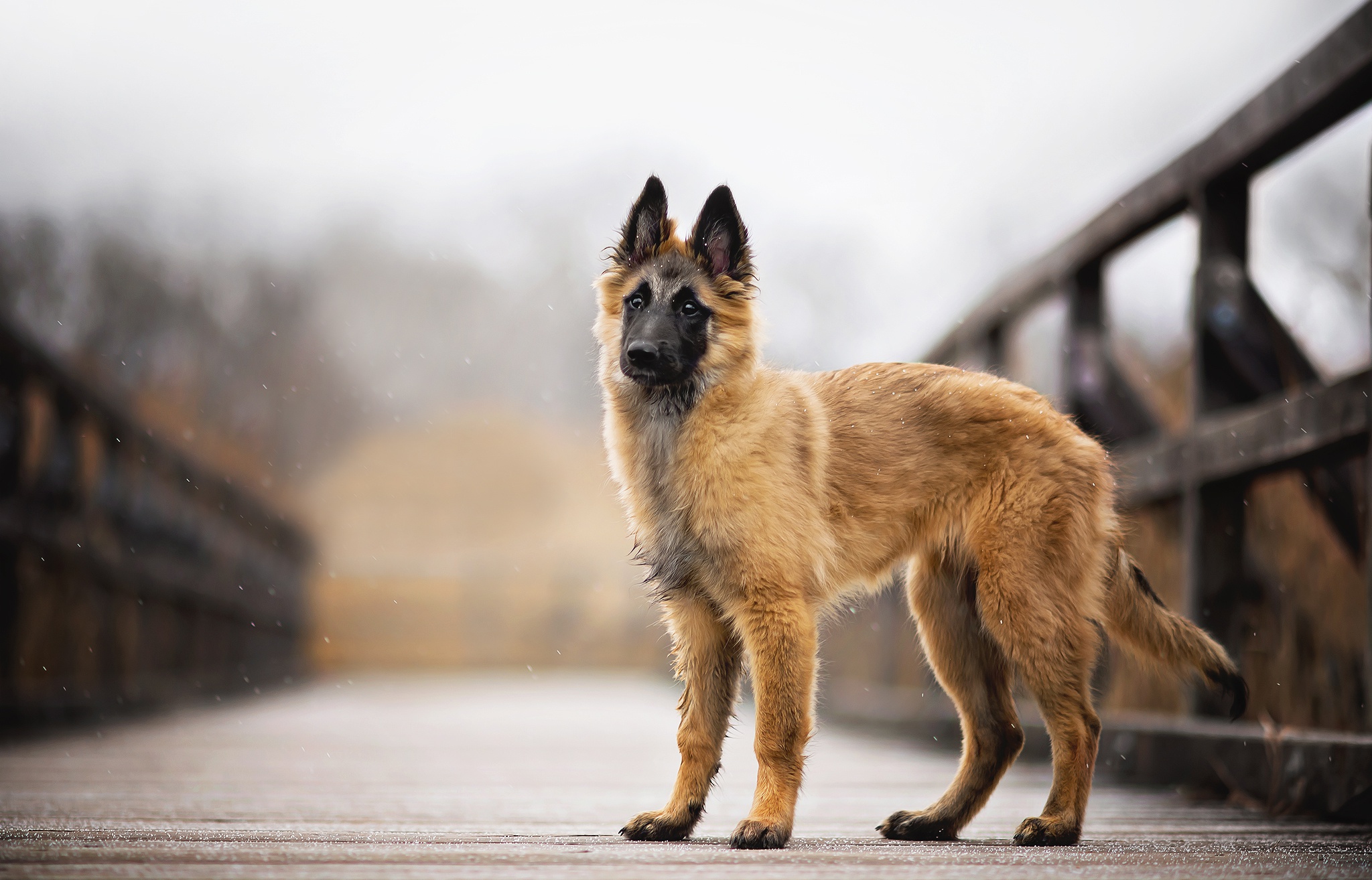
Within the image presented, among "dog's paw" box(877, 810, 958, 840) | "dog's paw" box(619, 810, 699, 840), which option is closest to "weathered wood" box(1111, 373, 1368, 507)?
"dog's paw" box(877, 810, 958, 840)

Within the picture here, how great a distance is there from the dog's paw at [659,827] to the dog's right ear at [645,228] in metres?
1.42

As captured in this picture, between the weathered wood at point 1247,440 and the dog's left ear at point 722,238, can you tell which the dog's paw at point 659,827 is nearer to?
the dog's left ear at point 722,238

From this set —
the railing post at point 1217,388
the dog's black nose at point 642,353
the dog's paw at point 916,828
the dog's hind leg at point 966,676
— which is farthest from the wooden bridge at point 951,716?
the dog's black nose at point 642,353

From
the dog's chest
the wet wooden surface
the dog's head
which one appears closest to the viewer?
the wet wooden surface

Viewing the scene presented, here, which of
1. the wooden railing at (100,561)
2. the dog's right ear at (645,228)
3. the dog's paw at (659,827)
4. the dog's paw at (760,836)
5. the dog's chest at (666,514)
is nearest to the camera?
the dog's paw at (760,836)

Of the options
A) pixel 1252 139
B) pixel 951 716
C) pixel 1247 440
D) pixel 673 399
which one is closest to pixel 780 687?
pixel 673 399

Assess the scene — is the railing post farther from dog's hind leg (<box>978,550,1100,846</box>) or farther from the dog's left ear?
the dog's left ear

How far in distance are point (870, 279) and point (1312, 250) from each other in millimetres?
30785

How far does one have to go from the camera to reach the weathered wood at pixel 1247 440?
3.05 m

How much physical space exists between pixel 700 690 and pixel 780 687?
0.29 m

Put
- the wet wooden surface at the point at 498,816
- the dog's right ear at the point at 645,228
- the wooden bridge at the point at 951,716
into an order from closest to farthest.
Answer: the wet wooden surface at the point at 498,816 < the wooden bridge at the point at 951,716 < the dog's right ear at the point at 645,228

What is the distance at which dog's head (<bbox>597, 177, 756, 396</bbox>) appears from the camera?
122 inches

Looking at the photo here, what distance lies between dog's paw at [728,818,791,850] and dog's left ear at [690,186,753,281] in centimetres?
140

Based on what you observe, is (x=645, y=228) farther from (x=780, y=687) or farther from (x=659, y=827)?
(x=659, y=827)
